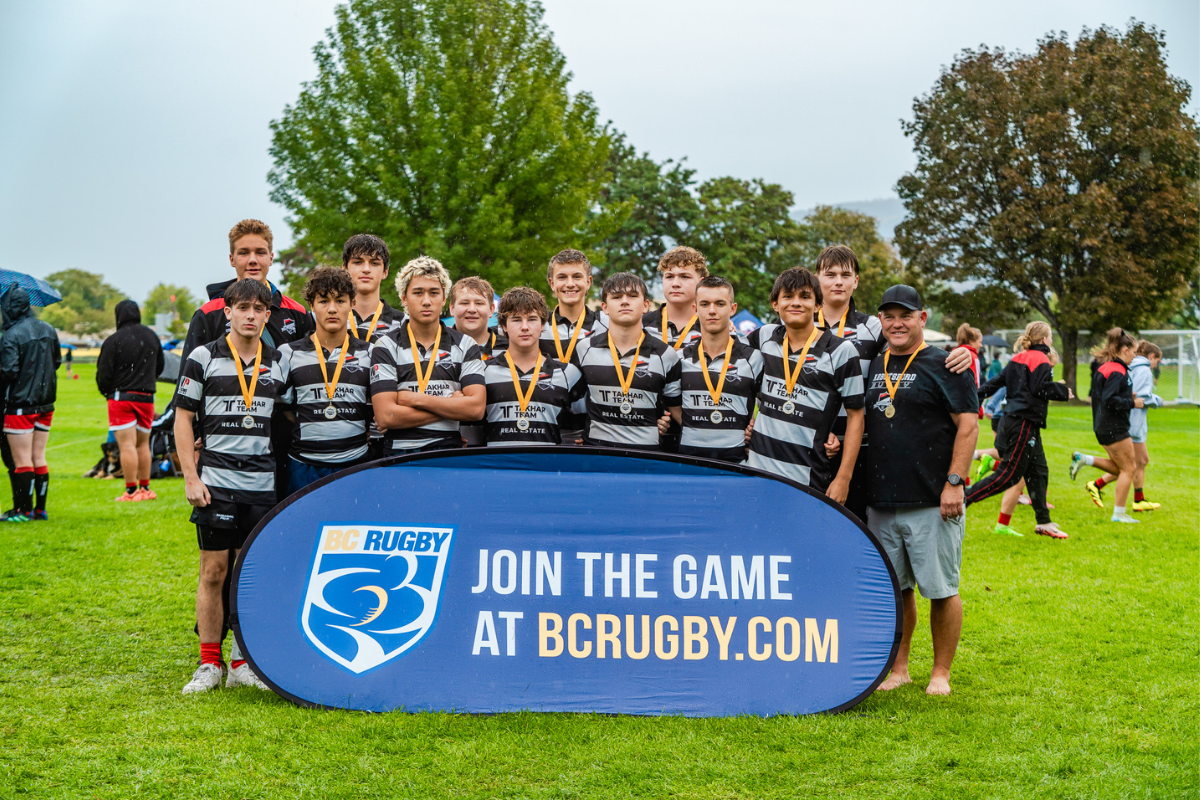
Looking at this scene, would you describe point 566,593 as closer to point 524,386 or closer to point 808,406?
point 524,386

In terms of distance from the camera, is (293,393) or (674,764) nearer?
(674,764)

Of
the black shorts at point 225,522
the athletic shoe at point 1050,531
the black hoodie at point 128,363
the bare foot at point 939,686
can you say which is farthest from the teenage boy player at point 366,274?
the athletic shoe at point 1050,531

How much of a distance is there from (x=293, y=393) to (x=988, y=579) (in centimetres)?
546

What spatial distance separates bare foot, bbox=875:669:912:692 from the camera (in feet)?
15.8

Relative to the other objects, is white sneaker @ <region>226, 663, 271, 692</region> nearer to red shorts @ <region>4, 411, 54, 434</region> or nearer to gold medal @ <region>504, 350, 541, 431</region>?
gold medal @ <region>504, 350, 541, 431</region>

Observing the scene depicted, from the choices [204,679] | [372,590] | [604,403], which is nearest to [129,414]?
[204,679]

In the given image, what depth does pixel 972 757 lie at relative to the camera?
3861 millimetres

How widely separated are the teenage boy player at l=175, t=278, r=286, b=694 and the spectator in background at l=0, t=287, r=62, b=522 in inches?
209

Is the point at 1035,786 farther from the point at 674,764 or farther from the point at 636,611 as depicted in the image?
the point at 636,611

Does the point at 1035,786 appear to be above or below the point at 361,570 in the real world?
below

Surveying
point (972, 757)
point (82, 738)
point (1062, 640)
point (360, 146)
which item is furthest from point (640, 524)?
point (360, 146)

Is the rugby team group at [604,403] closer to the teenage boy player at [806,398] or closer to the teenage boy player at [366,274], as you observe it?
the teenage boy player at [806,398]

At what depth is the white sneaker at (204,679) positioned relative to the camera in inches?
179

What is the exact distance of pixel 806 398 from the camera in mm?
4699
